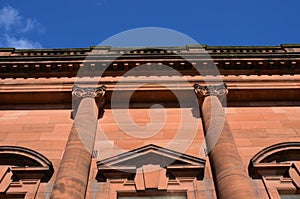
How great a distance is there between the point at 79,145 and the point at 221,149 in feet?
17.3

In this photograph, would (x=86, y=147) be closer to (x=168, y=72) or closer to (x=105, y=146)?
(x=105, y=146)

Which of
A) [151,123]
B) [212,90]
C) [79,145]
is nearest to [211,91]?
[212,90]

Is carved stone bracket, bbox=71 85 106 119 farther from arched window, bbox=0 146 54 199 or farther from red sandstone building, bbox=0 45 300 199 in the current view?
arched window, bbox=0 146 54 199

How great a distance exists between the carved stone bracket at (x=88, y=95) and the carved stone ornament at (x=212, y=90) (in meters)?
4.40

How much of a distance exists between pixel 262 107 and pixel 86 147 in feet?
28.0

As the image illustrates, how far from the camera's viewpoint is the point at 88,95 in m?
15.3

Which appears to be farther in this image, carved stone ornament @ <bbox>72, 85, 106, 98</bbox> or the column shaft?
carved stone ornament @ <bbox>72, 85, 106, 98</bbox>

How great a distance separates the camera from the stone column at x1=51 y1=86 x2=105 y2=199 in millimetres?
10891

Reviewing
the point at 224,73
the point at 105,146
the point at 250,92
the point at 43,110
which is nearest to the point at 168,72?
the point at 224,73

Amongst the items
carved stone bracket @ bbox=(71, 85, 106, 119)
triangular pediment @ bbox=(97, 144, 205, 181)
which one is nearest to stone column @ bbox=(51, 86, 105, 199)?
carved stone bracket @ bbox=(71, 85, 106, 119)

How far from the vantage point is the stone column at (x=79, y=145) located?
10891mm

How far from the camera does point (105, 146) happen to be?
540 inches

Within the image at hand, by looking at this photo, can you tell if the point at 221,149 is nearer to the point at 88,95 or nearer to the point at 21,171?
the point at 88,95

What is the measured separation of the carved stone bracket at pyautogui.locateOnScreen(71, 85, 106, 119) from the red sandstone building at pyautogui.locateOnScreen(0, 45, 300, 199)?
0.05 metres
